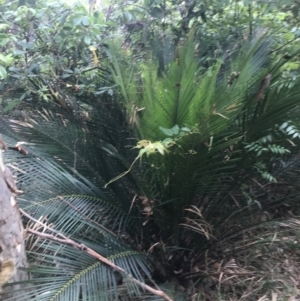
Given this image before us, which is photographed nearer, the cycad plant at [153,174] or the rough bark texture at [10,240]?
the rough bark texture at [10,240]

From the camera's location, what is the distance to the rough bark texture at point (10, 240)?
Result: 5.88 ft

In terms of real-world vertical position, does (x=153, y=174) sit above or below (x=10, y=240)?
above

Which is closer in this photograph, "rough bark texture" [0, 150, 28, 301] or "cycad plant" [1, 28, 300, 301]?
"rough bark texture" [0, 150, 28, 301]

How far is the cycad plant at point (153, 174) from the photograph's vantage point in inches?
83.0

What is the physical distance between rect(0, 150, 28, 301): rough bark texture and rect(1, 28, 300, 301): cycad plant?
0.07m

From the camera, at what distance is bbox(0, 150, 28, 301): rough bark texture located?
70.6 inches

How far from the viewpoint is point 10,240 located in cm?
184

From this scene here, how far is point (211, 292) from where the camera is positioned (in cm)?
265

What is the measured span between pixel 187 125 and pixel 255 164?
704 mm

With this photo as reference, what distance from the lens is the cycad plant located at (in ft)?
6.92

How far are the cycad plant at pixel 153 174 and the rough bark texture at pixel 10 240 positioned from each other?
72mm

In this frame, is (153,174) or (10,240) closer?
(10,240)

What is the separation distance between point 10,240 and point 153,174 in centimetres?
92

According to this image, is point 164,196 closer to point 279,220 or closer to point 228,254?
point 228,254
